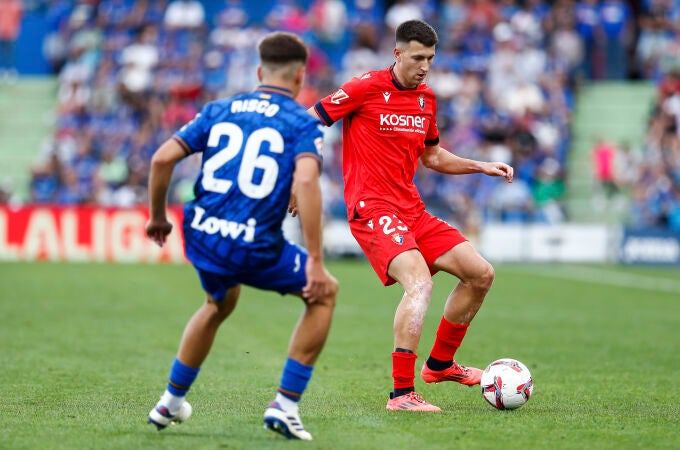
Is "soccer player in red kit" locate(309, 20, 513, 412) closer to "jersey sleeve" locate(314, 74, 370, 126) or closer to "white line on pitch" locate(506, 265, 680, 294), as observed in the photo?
"jersey sleeve" locate(314, 74, 370, 126)

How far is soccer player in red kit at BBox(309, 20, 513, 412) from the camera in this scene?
7.69 meters

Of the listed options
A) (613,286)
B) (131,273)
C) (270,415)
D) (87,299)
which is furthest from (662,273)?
(270,415)

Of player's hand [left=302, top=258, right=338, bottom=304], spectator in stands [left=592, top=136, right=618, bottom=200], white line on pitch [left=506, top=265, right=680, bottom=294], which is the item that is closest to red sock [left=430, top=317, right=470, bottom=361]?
player's hand [left=302, top=258, right=338, bottom=304]

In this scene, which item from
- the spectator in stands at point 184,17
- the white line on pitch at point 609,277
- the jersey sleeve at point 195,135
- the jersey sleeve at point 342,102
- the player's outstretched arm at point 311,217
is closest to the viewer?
the player's outstretched arm at point 311,217

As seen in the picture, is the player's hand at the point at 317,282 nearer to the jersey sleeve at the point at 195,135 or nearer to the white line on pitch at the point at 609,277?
the jersey sleeve at the point at 195,135

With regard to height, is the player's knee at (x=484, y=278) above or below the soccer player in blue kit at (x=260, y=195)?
below

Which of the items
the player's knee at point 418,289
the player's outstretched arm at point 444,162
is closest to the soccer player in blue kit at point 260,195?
the player's knee at point 418,289

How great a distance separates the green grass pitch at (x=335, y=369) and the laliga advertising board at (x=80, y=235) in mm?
4926

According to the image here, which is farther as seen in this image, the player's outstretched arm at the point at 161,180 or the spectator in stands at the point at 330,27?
the spectator in stands at the point at 330,27

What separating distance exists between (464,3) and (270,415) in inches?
974

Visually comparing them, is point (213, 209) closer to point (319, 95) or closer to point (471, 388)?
point (471, 388)

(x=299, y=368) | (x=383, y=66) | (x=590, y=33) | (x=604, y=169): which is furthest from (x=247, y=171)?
(x=590, y=33)

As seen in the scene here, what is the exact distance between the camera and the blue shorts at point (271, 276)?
613 centimetres

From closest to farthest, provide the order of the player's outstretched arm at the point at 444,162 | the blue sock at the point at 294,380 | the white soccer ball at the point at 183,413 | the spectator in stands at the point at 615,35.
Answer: the blue sock at the point at 294,380 < the white soccer ball at the point at 183,413 < the player's outstretched arm at the point at 444,162 < the spectator in stands at the point at 615,35
